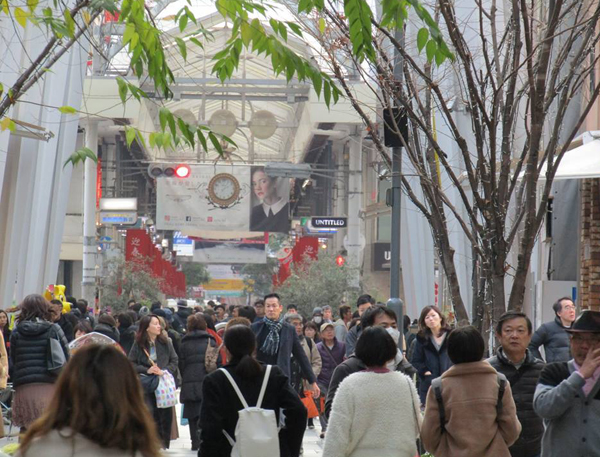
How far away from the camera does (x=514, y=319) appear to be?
256 inches

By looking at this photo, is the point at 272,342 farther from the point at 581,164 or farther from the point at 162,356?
the point at 581,164

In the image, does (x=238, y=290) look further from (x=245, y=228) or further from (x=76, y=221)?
(x=245, y=228)

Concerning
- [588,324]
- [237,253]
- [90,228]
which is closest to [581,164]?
[588,324]

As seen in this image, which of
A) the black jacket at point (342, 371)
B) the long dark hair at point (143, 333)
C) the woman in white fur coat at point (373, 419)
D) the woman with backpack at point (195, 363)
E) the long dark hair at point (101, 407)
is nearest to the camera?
the long dark hair at point (101, 407)

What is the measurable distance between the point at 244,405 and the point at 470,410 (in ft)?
4.52

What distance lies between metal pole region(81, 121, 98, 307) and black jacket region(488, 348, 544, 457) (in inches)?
1274

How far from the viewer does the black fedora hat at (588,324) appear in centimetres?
532

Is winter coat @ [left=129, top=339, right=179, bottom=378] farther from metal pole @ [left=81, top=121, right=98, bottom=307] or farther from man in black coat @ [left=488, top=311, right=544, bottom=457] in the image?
metal pole @ [left=81, top=121, right=98, bottom=307]

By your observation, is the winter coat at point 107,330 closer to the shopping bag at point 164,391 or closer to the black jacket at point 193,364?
the black jacket at point 193,364

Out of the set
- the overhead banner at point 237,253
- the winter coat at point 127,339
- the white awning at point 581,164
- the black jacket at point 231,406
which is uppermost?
the overhead banner at point 237,253

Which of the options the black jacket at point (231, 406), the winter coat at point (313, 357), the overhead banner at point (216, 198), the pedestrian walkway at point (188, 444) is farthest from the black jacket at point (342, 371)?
the overhead banner at point (216, 198)

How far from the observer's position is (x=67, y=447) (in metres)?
3.52

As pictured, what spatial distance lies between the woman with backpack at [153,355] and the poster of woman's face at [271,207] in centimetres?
2937

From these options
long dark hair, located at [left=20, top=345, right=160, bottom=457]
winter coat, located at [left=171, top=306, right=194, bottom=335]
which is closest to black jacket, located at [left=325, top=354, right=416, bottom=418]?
long dark hair, located at [left=20, top=345, right=160, bottom=457]
